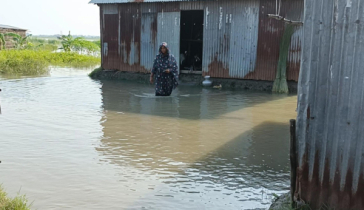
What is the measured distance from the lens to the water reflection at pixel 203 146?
4859 mm

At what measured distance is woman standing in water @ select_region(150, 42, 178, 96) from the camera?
11359 millimetres

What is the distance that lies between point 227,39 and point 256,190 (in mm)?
10078

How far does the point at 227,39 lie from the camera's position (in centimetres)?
1432

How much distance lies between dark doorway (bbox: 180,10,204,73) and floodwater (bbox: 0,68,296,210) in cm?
602

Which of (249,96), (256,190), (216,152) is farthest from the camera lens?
(249,96)

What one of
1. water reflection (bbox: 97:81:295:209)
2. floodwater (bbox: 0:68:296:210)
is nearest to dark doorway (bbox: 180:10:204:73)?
water reflection (bbox: 97:81:295:209)

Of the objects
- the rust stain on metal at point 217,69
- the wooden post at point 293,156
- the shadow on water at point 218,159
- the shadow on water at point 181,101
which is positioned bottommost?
the shadow on water at point 218,159

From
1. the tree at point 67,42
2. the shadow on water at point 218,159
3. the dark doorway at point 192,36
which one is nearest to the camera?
the shadow on water at point 218,159

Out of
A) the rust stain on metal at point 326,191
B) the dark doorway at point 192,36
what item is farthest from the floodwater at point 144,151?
the dark doorway at point 192,36

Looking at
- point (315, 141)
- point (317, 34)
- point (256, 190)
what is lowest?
point (256, 190)

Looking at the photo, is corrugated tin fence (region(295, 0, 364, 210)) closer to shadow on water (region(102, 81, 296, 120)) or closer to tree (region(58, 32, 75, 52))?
shadow on water (region(102, 81, 296, 120))

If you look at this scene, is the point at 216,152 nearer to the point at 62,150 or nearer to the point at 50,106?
the point at 62,150

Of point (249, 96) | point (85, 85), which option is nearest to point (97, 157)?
point (249, 96)

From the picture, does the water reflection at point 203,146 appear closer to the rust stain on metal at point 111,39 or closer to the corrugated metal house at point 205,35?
the corrugated metal house at point 205,35
